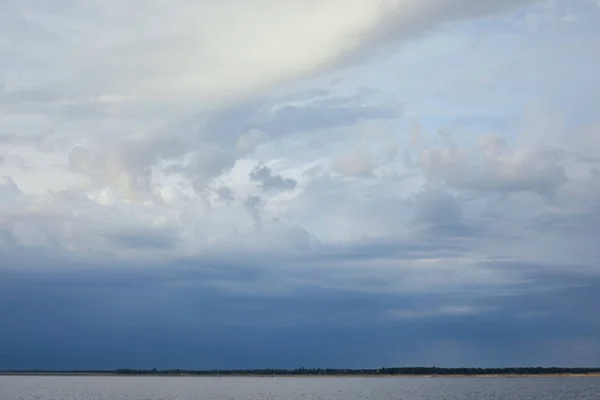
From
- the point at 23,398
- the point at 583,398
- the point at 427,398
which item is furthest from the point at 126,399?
the point at 583,398

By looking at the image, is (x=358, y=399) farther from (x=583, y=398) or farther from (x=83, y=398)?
(x=83, y=398)

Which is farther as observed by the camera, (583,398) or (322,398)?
(322,398)

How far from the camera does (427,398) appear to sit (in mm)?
139250

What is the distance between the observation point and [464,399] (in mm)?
132250

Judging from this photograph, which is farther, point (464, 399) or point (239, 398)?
point (239, 398)

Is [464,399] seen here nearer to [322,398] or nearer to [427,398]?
[427,398]

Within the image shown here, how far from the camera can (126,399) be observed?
440ft

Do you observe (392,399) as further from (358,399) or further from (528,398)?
(528,398)

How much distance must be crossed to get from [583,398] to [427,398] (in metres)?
27.7

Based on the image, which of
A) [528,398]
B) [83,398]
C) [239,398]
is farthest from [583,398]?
[83,398]

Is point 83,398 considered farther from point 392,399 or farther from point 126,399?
point 392,399

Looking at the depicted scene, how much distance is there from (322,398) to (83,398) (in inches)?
1789

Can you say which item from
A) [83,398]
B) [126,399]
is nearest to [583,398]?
[126,399]

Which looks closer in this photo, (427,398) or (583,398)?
(583,398)
